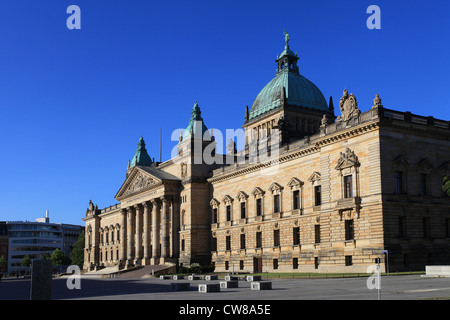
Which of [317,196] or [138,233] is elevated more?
[317,196]

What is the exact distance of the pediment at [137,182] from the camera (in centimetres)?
9344

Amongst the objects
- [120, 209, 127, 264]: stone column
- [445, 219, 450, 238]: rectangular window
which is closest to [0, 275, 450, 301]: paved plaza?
[445, 219, 450, 238]: rectangular window

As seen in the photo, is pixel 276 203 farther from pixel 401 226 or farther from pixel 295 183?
pixel 401 226

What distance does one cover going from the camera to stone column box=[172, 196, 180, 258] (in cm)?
8838

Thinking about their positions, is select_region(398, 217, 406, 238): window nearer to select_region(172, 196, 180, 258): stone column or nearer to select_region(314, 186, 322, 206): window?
select_region(314, 186, 322, 206): window

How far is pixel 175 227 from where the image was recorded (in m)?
88.8

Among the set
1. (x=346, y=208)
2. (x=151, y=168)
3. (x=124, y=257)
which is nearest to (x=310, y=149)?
(x=346, y=208)

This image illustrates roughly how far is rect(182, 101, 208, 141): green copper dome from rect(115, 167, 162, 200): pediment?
910 cm

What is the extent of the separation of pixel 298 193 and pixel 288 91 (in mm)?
30406

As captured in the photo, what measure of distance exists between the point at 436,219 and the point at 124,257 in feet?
224

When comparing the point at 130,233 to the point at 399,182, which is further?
the point at 130,233

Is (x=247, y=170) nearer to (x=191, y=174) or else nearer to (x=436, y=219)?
(x=191, y=174)

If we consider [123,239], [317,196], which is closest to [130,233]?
[123,239]

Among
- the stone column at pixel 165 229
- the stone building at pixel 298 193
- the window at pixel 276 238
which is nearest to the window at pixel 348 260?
the stone building at pixel 298 193
